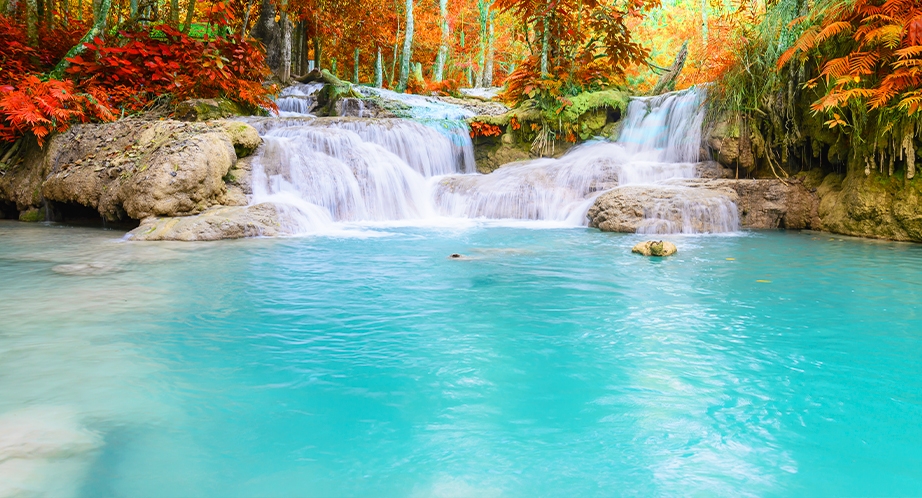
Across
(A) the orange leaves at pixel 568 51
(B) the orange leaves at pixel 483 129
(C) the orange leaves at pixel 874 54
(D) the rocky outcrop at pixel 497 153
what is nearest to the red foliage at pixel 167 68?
(B) the orange leaves at pixel 483 129

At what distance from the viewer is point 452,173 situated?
12.2 metres

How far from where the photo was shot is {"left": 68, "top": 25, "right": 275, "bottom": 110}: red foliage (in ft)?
35.2

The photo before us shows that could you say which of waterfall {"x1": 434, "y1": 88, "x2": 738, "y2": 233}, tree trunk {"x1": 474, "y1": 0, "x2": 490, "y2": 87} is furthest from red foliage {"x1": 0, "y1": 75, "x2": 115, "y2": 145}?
tree trunk {"x1": 474, "y1": 0, "x2": 490, "y2": 87}

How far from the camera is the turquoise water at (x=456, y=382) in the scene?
6.30 feet

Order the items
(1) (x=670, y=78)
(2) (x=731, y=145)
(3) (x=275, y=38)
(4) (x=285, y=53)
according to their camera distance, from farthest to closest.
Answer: (4) (x=285, y=53)
(3) (x=275, y=38)
(1) (x=670, y=78)
(2) (x=731, y=145)

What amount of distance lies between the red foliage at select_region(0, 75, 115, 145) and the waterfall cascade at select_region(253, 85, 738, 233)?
271cm

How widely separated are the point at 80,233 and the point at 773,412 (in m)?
8.28

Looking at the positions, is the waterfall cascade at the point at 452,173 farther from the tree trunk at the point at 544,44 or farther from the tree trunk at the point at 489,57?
the tree trunk at the point at 489,57

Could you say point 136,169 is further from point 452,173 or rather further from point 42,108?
point 452,173

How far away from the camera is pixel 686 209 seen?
27.6ft

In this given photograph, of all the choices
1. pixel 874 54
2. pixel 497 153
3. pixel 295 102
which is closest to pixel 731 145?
pixel 874 54

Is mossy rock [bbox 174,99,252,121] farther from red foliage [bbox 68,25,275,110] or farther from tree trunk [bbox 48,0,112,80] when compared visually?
tree trunk [bbox 48,0,112,80]

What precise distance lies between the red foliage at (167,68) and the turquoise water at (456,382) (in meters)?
6.77

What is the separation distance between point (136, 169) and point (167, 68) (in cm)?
405
